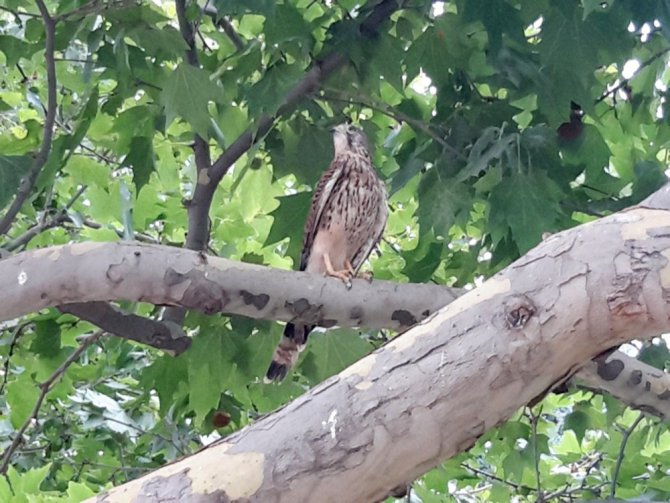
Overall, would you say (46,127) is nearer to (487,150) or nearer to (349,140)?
(487,150)

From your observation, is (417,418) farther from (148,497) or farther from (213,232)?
(213,232)

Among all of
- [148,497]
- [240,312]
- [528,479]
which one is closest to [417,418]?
[148,497]

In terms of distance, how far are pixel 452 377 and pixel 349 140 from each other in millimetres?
2105

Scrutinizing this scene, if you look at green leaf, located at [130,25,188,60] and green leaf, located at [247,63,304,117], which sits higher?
green leaf, located at [130,25,188,60]

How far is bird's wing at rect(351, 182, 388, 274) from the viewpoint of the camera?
351cm

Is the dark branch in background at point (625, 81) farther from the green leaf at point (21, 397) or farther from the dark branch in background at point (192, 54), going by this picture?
the green leaf at point (21, 397)

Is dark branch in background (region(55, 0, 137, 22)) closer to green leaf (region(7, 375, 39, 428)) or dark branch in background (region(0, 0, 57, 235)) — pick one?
dark branch in background (region(0, 0, 57, 235))

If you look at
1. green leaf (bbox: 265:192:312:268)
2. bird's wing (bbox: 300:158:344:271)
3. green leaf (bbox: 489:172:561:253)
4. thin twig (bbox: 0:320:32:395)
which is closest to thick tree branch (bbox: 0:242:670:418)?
green leaf (bbox: 489:172:561:253)

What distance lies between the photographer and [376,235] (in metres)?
3.56

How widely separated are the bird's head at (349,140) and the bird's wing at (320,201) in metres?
0.08

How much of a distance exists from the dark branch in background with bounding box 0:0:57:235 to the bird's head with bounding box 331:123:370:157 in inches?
31.0

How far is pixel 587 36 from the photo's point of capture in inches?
85.0

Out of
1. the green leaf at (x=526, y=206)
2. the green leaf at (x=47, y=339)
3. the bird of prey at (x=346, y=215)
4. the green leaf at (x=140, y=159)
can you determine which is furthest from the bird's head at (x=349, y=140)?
the green leaf at (x=47, y=339)

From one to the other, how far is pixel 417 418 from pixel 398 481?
9 cm
